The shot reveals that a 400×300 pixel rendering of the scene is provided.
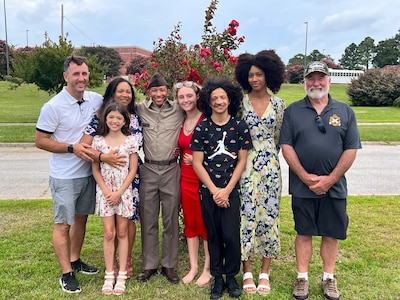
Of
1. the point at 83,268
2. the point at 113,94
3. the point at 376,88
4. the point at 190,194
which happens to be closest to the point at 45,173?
the point at 83,268

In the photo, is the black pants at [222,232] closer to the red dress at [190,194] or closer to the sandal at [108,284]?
the red dress at [190,194]

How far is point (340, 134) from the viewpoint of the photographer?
3.40m

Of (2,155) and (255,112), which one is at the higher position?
(255,112)

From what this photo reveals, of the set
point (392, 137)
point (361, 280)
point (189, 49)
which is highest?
point (189, 49)

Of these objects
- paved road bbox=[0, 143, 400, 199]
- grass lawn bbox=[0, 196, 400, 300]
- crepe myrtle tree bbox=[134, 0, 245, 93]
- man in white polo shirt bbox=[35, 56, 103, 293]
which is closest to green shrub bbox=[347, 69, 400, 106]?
paved road bbox=[0, 143, 400, 199]

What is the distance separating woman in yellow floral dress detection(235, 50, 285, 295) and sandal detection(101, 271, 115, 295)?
1.29 meters

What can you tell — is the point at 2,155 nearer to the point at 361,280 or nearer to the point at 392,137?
the point at 361,280

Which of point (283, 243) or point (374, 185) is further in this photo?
point (374, 185)

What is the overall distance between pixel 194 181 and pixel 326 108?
4.64 ft

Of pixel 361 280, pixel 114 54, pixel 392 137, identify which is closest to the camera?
pixel 361 280

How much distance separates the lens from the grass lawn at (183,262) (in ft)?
12.1

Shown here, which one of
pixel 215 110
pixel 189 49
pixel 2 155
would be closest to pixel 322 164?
pixel 215 110

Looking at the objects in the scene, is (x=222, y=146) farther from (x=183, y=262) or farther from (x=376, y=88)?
(x=376, y=88)

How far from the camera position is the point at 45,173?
889cm
